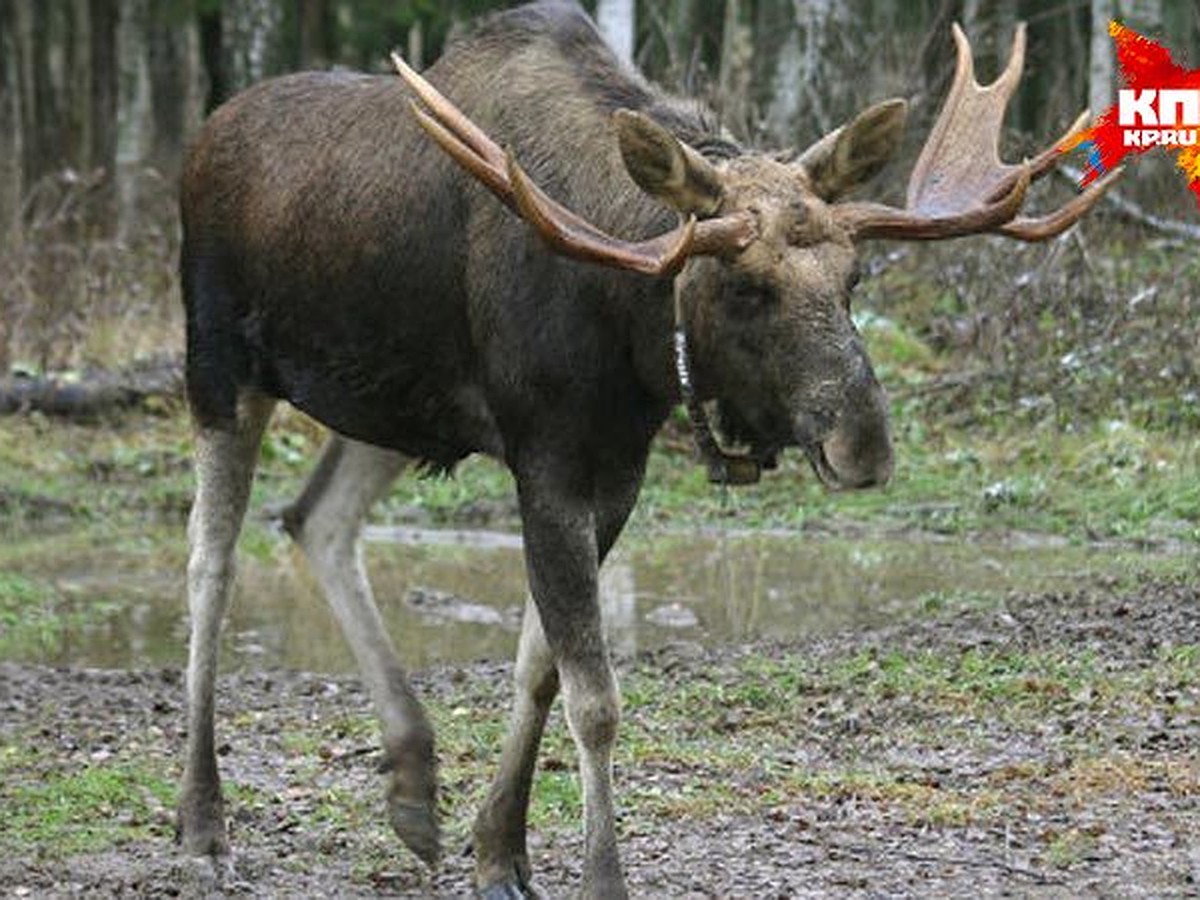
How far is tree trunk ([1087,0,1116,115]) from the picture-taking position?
65.0ft

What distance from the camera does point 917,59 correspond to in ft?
61.4

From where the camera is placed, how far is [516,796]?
22.1 feet

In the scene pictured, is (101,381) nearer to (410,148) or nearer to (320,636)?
(320,636)

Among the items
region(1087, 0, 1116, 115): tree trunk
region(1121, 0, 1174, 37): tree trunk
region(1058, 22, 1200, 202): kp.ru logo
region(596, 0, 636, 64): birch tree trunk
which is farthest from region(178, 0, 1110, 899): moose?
region(1087, 0, 1116, 115): tree trunk

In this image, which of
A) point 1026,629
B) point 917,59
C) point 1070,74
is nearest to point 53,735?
point 1026,629

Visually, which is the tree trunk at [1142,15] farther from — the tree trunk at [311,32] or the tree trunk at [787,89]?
the tree trunk at [311,32]

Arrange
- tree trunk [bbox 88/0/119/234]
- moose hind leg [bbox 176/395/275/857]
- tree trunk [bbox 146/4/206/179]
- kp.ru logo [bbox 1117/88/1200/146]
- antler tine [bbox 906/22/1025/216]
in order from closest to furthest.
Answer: antler tine [bbox 906/22/1025/216]
moose hind leg [bbox 176/395/275/857]
kp.ru logo [bbox 1117/88/1200/146]
tree trunk [bbox 88/0/119/234]
tree trunk [bbox 146/4/206/179]

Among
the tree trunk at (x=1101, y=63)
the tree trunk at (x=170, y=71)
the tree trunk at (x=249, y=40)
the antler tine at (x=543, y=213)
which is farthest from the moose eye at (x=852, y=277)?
the tree trunk at (x=170, y=71)

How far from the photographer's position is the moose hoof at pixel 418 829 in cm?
702

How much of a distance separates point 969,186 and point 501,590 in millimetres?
5978

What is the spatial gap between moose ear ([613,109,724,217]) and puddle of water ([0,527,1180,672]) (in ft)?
15.4

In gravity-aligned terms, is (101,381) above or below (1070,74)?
below

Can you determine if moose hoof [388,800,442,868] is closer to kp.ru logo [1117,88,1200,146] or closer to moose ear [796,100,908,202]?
moose ear [796,100,908,202]

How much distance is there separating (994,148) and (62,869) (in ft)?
10.1
